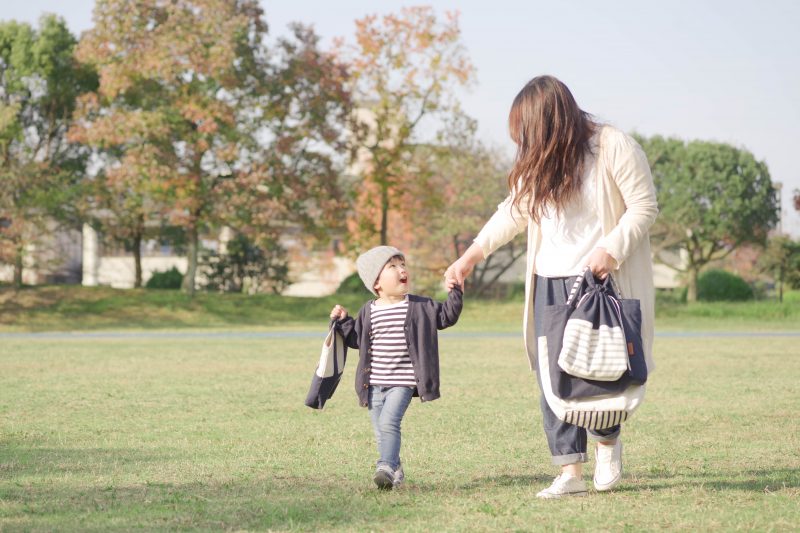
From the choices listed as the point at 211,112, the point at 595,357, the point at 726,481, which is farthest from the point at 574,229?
the point at 211,112

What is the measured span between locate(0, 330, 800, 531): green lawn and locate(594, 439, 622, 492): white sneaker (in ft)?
0.21

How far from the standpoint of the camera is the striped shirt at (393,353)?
5438 mm

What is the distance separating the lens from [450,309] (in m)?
5.29

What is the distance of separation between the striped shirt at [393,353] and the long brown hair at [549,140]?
34.9 inches

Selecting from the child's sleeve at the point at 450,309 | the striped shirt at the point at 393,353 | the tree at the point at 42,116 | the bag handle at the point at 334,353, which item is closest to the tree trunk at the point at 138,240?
the tree at the point at 42,116

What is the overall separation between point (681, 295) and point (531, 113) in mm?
37505

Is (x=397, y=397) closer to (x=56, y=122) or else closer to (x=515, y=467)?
(x=515, y=467)

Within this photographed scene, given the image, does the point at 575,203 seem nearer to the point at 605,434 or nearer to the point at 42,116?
the point at 605,434

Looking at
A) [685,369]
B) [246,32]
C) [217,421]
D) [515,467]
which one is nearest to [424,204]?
[246,32]

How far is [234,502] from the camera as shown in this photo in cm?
498

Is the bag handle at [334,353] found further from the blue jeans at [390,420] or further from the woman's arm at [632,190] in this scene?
the woman's arm at [632,190]

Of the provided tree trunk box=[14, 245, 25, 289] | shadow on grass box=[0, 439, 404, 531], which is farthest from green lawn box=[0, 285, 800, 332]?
shadow on grass box=[0, 439, 404, 531]

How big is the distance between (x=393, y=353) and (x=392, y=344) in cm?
5

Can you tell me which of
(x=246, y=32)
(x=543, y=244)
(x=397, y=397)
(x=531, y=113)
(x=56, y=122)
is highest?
(x=246, y=32)
